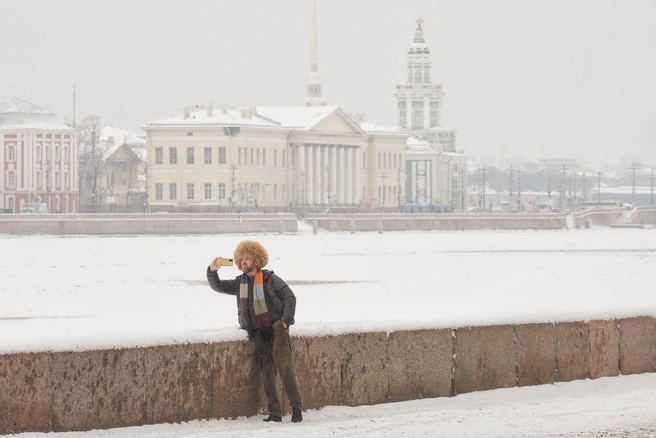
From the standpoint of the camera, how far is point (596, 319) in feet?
42.3

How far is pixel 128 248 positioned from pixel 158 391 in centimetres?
4128

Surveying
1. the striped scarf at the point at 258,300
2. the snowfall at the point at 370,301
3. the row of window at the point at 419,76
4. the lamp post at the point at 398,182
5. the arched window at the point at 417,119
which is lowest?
the snowfall at the point at 370,301

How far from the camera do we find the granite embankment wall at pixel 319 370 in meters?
10.0

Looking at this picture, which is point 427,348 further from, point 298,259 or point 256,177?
point 256,177

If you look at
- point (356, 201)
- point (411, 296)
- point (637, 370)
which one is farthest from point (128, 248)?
point (356, 201)

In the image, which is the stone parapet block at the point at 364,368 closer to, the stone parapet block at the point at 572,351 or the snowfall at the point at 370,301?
the snowfall at the point at 370,301

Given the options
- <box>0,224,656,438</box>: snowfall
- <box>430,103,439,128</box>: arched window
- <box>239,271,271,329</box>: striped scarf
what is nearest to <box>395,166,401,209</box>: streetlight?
<box>430,103,439,128</box>: arched window

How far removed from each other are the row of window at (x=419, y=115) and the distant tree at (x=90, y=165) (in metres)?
62.2

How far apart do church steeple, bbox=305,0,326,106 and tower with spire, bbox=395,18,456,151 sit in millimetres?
26562

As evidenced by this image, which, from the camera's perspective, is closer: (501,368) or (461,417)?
(461,417)

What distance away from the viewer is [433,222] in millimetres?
82375

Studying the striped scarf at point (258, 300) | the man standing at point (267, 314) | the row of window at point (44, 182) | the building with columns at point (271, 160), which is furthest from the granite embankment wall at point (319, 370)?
the row of window at point (44, 182)

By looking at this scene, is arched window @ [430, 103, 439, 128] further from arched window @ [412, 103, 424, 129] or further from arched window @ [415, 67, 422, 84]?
arched window @ [415, 67, 422, 84]

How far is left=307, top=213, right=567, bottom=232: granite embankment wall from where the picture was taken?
79.8m
